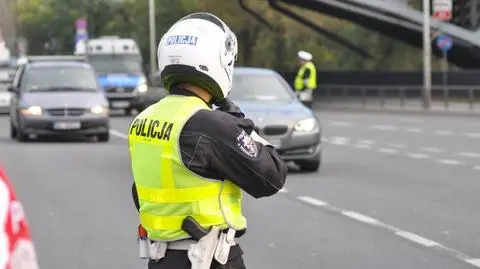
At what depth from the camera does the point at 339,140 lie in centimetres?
2409

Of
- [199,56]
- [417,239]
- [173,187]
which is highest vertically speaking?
[199,56]

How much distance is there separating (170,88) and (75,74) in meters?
20.4

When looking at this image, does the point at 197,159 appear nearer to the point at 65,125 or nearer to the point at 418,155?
the point at 418,155

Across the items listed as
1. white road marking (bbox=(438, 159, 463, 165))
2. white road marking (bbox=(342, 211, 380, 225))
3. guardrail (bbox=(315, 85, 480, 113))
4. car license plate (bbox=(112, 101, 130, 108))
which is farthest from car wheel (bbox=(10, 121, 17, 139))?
guardrail (bbox=(315, 85, 480, 113))

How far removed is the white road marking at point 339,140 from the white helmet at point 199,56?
19259mm

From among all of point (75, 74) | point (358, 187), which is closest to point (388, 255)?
point (358, 187)

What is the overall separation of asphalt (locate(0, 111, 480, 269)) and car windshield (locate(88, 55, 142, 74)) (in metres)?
17.8

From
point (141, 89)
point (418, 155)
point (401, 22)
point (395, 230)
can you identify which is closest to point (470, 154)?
point (418, 155)

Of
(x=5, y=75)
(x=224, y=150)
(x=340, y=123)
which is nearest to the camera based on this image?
(x=224, y=150)

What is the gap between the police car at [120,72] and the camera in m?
37.8

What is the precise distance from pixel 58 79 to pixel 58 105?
1265mm

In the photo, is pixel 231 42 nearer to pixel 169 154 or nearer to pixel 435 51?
pixel 169 154

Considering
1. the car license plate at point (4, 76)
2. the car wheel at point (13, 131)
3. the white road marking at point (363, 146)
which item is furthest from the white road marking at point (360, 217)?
the car license plate at point (4, 76)

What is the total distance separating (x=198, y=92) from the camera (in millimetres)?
3859
